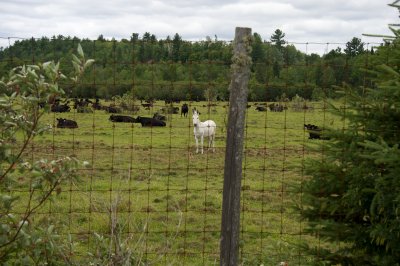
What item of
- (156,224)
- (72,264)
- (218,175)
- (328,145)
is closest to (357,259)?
(328,145)

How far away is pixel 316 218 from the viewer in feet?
15.1

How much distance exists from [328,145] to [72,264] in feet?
7.05

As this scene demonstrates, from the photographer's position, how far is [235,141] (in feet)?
15.5

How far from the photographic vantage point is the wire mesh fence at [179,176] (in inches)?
228

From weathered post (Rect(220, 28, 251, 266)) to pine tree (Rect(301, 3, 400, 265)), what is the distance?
0.56 meters

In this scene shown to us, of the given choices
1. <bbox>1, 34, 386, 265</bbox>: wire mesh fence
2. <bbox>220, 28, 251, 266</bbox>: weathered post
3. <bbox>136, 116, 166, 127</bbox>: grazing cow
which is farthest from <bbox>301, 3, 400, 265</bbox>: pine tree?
<bbox>136, 116, 166, 127</bbox>: grazing cow

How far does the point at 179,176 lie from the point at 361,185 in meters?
10.1

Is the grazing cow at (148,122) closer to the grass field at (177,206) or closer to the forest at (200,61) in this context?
the grass field at (177,206)

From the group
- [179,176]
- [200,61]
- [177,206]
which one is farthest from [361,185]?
[179,176]

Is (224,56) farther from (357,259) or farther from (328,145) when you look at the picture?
(357,259)

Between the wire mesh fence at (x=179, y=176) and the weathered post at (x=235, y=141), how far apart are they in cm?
27

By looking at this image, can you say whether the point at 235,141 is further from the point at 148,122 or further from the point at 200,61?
the point at 148,122

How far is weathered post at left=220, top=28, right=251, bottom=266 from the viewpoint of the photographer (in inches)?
184

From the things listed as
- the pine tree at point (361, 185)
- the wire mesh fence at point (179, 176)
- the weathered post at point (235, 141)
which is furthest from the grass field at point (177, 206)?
the weathered post at point (235, 141)
